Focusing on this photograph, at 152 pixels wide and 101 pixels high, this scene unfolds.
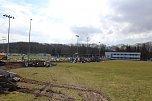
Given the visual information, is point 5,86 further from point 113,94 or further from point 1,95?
point 113,94

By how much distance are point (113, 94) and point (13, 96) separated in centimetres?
821

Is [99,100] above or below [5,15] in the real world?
below

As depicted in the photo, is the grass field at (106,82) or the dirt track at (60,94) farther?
the grass field at (106,82)

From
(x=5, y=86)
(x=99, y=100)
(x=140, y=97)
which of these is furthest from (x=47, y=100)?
(x=140, y=97)

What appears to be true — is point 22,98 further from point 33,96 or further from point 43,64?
point 43,64

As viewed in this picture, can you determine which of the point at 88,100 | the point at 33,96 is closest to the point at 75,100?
the point at 88,100

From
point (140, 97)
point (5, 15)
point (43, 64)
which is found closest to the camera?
point (140, 97)

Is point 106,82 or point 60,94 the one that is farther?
point 106,82

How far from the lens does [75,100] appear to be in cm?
2166

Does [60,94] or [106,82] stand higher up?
[60,94]

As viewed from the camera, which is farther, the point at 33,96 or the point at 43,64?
the point at 43,64

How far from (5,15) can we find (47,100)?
78996 mm

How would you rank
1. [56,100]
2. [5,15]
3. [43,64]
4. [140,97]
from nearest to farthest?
Answer: 1. [56,100]
2. [140,97]
3. [43,64]
4. [5,15]

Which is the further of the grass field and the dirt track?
the grass field
